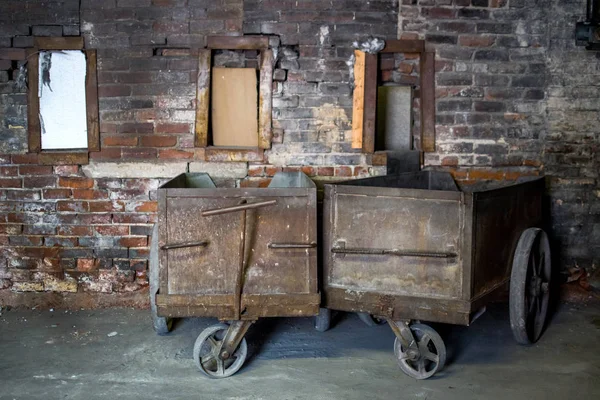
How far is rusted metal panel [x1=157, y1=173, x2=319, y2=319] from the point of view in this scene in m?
2.90

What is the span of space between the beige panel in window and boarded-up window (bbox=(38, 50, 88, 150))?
981mm

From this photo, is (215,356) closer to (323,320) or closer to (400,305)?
(323,320)

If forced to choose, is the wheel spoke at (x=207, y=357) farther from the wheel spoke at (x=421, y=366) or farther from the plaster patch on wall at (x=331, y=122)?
the plaster patch on wall at (x=331, y=122)

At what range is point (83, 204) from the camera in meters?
4.12

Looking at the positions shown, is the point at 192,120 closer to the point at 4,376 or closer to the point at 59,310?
the point at 59,310

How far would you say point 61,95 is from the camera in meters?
4.08

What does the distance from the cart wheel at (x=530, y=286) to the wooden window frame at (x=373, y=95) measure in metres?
1.05

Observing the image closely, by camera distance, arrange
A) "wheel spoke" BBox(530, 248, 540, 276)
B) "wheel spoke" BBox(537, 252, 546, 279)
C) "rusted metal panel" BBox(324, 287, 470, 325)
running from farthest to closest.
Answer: "wheel spoke" BBox(537, 252, 546, 279) < "wheel spoke" BBox(530, 248, 540, 276) < "rusted metal panel" BBox(324, 287, 470, 325)

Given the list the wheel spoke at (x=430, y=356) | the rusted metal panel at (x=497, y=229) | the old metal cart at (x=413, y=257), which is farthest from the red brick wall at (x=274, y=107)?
the wheel spoke at (x=430, y=356)

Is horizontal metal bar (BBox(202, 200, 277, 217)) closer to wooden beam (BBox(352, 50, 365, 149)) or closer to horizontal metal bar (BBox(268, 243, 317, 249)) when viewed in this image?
horizontal metal bar (BBox(268, 243, 317, 249))

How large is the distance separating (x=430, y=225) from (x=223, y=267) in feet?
3.68

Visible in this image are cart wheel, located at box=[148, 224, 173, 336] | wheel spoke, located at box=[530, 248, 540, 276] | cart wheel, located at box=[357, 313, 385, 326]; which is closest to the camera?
cart wheel, located at box=[148, 224, 173, 336]

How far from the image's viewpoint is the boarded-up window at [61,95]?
4059mm

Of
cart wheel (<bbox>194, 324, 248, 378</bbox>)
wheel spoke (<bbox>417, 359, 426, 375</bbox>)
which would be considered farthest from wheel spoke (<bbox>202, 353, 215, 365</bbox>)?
wheel spoke (<bbox>417, 359, 426, 375</bbox>)
